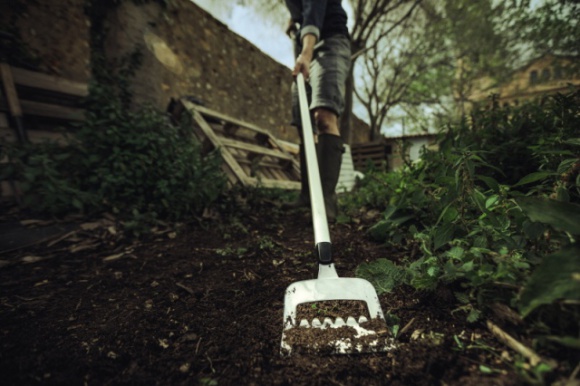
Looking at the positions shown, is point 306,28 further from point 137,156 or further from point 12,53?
point 12,53

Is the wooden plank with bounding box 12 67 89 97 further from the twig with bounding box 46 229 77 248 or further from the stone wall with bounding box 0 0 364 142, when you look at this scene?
the twig with bounding box 46 229 77 248

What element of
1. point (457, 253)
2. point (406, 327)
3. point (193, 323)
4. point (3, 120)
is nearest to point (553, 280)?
point (457, 253)

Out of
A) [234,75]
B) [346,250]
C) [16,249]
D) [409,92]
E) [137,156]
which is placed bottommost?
[346,250]

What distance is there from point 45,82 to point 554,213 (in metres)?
4.20

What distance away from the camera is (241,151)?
3.80 meters

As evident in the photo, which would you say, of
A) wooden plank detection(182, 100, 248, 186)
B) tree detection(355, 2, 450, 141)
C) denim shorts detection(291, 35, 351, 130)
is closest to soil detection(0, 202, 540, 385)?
denim shorts detection(291, 35, 351, 130)

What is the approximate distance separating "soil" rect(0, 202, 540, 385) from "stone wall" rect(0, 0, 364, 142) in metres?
2.02

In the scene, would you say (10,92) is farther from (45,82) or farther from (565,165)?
(565,165)

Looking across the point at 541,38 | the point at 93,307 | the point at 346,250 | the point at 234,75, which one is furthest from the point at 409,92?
the point at 93,307

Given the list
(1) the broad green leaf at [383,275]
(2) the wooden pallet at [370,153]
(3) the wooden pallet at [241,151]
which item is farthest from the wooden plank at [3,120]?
(2) the wooden pallet at [370,153]

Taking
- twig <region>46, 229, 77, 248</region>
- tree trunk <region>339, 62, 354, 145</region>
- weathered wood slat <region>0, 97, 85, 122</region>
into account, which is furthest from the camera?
tree trunk <region>339, 62, 354, 145</region>

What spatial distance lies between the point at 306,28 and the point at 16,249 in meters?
2.44

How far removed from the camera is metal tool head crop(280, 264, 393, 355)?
0.71 m

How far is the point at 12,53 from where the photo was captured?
2.86 metres
